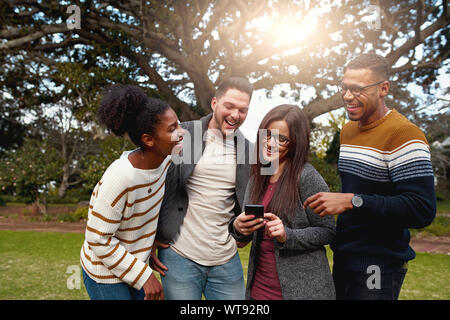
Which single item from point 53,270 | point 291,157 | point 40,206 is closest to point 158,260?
point 291,157

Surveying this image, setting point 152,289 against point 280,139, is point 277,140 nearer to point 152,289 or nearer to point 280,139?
point 280,139

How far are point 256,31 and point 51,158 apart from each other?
30.7 ft

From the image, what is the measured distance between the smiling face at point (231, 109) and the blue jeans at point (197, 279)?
0.93 m

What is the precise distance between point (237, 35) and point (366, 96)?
7.50 meters

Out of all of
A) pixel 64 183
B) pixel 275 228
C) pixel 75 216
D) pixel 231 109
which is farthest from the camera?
pixel 64 183

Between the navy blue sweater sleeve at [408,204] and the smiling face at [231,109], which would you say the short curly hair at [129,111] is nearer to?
the smiling face at [231,109]

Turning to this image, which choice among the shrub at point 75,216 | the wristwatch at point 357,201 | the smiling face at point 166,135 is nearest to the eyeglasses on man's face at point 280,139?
the wristwatch at point 357,201

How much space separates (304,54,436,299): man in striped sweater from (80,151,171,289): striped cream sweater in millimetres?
894

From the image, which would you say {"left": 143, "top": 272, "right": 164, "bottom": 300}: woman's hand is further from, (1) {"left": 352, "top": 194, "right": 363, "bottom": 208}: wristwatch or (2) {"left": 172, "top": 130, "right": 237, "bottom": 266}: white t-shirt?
(1) {"left": 352, "top": 194, "right": 363, "bottom": 208}: wristwatch

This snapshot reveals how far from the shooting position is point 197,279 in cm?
251

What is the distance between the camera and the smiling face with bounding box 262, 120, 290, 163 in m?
1.94

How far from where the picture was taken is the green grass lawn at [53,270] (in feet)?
18.0

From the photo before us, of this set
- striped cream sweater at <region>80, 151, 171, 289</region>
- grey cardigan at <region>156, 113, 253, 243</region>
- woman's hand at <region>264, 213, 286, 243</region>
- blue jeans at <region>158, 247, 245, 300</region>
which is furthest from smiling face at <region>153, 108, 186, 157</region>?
blue jeans at <region>158, 247, 245, 300</region>

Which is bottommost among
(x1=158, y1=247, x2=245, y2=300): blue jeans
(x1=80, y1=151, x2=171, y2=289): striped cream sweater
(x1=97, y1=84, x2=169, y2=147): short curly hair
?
(x1=158, y1=247, x2=245, y2=300): blue jeans
